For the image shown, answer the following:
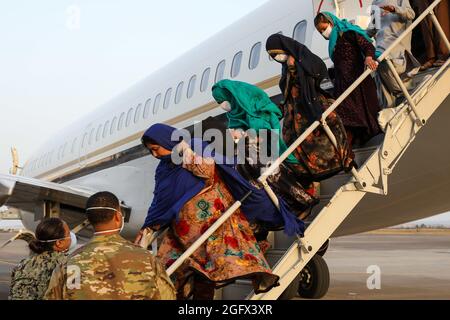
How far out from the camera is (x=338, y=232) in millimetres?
8234

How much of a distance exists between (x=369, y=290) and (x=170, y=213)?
26.6 ft

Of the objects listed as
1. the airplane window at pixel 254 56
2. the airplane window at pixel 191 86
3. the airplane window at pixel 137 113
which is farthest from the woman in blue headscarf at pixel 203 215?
the airplane window at pixel 137 113

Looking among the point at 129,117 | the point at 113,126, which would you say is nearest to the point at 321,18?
the point at 129,117

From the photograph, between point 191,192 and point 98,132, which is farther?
point 98,132

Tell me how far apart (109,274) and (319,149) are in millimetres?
2448

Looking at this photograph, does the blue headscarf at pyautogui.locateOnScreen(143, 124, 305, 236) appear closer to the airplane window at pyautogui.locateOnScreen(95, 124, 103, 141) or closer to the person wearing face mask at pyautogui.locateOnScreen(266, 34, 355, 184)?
the person wearing face mask at pyautogui.locateOnScreen(266, 34, 355, 184)

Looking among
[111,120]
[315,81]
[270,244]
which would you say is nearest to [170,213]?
[270,244]

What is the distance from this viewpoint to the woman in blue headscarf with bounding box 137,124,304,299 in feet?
12.6

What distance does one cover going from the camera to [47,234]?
12.7 ft

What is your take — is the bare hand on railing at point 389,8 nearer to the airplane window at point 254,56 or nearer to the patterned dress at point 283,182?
the patterned dress at point 283,182

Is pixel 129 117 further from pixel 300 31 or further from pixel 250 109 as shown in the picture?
pixel 250 109

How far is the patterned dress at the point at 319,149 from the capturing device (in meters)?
4.58

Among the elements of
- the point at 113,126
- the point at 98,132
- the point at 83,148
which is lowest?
the point at 83,148

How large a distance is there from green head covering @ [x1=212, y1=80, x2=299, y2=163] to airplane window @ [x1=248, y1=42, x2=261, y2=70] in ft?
11.5
